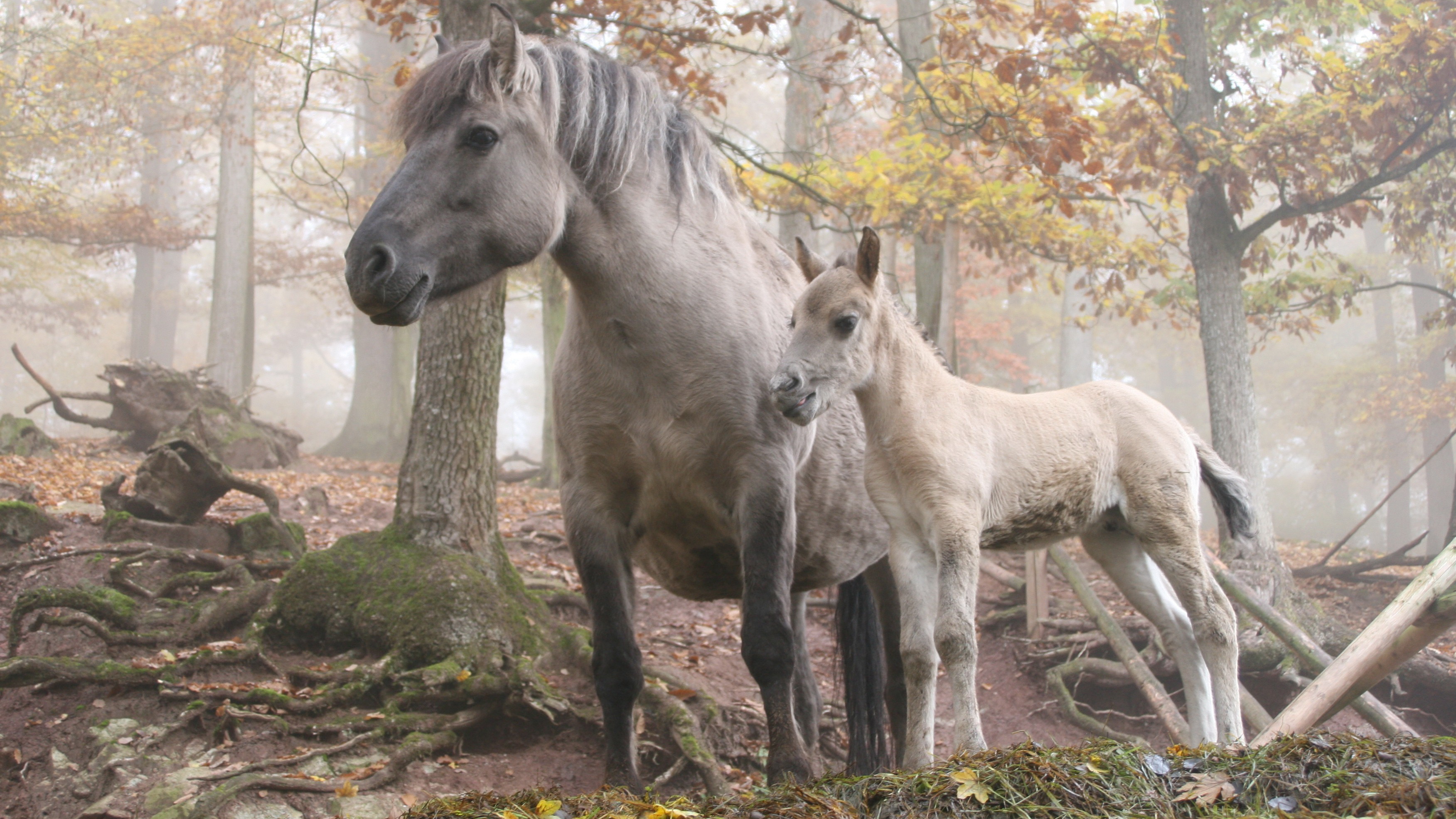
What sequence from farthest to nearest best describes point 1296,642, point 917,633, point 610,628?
point 1296,642 → point 610,628 → point 917,633

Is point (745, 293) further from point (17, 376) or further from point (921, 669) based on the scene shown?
point (17, 376)

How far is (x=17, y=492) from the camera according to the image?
7.14 metres

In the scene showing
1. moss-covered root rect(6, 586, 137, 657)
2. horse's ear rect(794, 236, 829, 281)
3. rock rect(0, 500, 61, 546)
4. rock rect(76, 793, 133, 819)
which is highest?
horse's ear rect(794, 236, 829, 281)

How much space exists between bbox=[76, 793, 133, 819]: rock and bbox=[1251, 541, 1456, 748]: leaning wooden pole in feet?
14.2

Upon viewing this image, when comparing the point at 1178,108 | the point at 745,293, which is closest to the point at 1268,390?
the point at 1178,108

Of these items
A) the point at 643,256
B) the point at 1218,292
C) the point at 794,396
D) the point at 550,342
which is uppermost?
the point at 550,342

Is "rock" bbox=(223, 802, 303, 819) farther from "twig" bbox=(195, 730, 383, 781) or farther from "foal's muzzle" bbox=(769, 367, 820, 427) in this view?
"foal's muzzle" bbox=(769, 367, 820, 427)

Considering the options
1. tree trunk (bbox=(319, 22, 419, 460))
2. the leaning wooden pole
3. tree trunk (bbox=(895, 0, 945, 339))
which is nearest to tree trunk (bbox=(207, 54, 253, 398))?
tree trunk (bbox=(319, 22, 419, 460))

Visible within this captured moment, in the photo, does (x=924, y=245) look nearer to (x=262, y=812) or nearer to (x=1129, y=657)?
(x=1129, y=657)

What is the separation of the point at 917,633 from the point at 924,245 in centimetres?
735

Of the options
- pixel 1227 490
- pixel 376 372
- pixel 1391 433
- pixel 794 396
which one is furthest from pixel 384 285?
pixel 1391 433

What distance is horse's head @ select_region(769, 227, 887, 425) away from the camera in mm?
3053

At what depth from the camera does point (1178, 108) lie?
30.4ft

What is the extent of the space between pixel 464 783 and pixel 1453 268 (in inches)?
469
